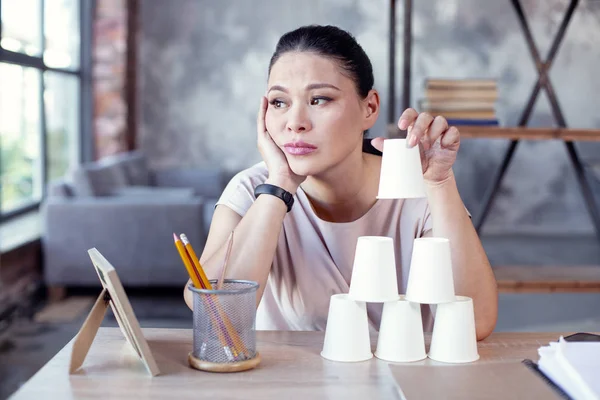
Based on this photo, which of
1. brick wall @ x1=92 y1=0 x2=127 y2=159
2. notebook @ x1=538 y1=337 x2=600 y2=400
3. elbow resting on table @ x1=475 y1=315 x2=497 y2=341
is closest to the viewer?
notebook @ x1=538 y1=337 x2=600 y2=400

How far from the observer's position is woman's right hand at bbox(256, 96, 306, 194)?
4.59 ft

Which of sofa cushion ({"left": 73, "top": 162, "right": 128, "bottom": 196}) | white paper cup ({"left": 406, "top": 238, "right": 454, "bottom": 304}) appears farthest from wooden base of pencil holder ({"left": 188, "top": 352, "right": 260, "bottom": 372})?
sofa cushion ({"left": 73, "top": 162, "right": 128, "bottom": 196})

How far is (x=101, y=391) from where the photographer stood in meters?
0.93

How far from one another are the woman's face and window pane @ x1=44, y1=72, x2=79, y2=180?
3.64 metres

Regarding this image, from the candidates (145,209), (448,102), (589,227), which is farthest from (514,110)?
(448,102)

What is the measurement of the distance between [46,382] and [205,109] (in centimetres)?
599

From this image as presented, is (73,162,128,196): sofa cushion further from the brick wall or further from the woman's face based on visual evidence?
the woman's face

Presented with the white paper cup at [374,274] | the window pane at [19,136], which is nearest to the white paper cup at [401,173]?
Result: the white paper cup at [374,274]

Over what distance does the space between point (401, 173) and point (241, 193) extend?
1.70ft

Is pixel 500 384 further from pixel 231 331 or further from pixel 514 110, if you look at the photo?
pixel 514 110

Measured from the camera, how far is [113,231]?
4246 millimetres

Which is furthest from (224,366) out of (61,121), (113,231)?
(61,121)

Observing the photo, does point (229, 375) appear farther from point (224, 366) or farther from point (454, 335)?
point (454, 335)

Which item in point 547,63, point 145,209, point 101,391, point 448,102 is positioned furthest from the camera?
point 145,209
